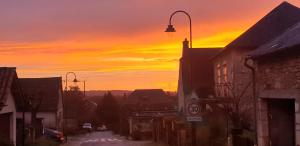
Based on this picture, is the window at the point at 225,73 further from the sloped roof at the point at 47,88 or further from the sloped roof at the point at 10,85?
the sloped roof at the point at 47,88

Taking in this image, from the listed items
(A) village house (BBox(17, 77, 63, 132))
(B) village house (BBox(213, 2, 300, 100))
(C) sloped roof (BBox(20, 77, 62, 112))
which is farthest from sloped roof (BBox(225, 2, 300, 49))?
(C) sloped roof (BBox(20, 77, 62, 112))

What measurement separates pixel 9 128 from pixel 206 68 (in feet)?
69.0

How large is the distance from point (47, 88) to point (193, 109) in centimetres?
4514

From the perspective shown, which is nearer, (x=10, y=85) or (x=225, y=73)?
(x=10, y=85)

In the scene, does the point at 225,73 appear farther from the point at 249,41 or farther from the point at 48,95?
the point at 48,95

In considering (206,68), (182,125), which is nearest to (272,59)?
(182,125)

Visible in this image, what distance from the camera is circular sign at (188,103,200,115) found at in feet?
64.5

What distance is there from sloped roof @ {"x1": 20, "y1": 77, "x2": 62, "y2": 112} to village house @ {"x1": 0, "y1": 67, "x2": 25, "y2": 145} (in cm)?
3210

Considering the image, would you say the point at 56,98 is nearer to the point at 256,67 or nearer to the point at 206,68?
the point at 206,68

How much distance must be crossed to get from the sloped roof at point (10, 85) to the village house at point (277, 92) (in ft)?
36.7

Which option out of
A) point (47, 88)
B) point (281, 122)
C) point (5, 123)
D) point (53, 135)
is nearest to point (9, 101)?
point (5, 123)

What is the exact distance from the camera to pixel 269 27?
3125 cm

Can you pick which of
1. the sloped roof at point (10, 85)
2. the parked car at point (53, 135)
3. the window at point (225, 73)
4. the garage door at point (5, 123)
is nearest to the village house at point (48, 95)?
the parked car at point (53, 135)

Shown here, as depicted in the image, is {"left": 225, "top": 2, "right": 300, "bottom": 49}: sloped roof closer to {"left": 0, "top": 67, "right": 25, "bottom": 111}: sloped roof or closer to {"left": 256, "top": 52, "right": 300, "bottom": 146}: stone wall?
{"left": 0, "top": 67, "right": 25, "bottom": 111}: sloped roof
